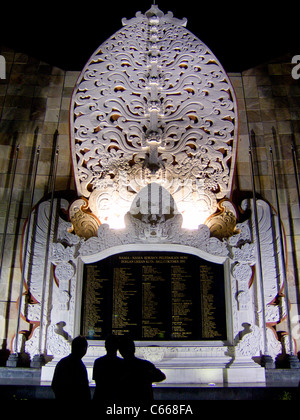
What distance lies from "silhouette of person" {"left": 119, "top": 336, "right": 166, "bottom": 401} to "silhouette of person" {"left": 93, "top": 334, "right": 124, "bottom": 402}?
0.25 ft

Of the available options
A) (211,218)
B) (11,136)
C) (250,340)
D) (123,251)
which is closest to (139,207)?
(123,251)

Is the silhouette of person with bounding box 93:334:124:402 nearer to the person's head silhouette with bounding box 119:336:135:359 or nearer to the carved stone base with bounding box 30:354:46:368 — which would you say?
the person's head silhouette with bounding box 119:336:135:359

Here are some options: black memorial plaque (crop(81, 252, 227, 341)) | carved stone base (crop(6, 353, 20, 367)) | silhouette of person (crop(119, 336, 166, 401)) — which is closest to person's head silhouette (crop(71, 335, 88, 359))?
silhouette of person (crop(119, 336, 166, 401))

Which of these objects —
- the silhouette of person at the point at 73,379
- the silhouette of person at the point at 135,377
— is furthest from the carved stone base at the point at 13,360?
the silhouette of person at the point at 135,377

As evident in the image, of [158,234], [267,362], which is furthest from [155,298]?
[267,362]

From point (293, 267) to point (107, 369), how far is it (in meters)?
4.28

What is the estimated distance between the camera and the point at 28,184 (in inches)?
269

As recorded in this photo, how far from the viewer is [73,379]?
2.92 metres

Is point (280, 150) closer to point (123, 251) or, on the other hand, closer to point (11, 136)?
point (123, 251)

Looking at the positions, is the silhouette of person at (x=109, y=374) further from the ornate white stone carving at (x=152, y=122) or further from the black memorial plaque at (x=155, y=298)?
the ornate white stone carving at (x=152, y=122)

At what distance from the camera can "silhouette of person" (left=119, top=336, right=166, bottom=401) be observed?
2746 millimetres

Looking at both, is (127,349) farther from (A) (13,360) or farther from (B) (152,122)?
(B) (152,122)
